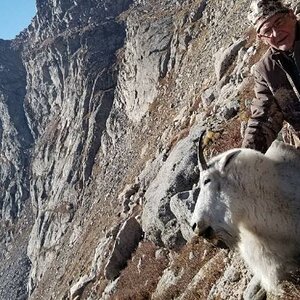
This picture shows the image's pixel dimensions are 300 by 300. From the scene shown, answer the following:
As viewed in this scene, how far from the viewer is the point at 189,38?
159 feet

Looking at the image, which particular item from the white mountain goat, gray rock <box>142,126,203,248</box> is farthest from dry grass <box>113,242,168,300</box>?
the white mountain goat

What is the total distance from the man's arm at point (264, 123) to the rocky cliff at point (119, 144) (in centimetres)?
262

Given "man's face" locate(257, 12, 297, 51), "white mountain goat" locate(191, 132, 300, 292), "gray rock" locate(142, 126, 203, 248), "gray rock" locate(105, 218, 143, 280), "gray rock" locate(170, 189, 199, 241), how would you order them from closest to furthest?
"white mountain goat" locate(191, 132, 300, 292)
"man's face" locate(257, 12, 297, 51)
"gray rock" locate(170, 189, 199, 241)
"gray rock" locate(142, 126, 203, 248)
"gray rock" locate(105, 218, 143, 280)

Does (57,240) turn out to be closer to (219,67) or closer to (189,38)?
(189,38)

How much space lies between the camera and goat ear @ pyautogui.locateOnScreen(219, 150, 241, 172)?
4375mm

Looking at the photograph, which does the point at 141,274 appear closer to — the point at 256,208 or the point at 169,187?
the point at 169,187

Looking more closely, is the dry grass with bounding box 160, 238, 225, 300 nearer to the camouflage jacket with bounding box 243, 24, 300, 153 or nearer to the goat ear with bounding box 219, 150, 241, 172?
the camouflage jacket with bounding box 243, 24, 300, 153

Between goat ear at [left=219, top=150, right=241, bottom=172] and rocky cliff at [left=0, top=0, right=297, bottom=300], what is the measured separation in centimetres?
280

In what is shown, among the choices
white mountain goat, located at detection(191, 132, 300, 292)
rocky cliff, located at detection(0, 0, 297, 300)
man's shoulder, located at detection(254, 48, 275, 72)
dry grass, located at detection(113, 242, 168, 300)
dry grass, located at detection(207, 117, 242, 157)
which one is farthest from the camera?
rocky cliff, located at detection(0, 0, 297, 300)

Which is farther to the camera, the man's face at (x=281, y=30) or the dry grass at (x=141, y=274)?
the dry grass at (x=141, y=274)

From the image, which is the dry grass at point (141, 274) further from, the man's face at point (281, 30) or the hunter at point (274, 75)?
the man's face at point (281, 30)

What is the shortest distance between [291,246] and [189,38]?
1809 inches

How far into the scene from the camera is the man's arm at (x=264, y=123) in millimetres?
4723

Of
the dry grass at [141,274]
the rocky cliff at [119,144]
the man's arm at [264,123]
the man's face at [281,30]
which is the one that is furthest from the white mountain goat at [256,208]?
the dry grass at [141,274]
